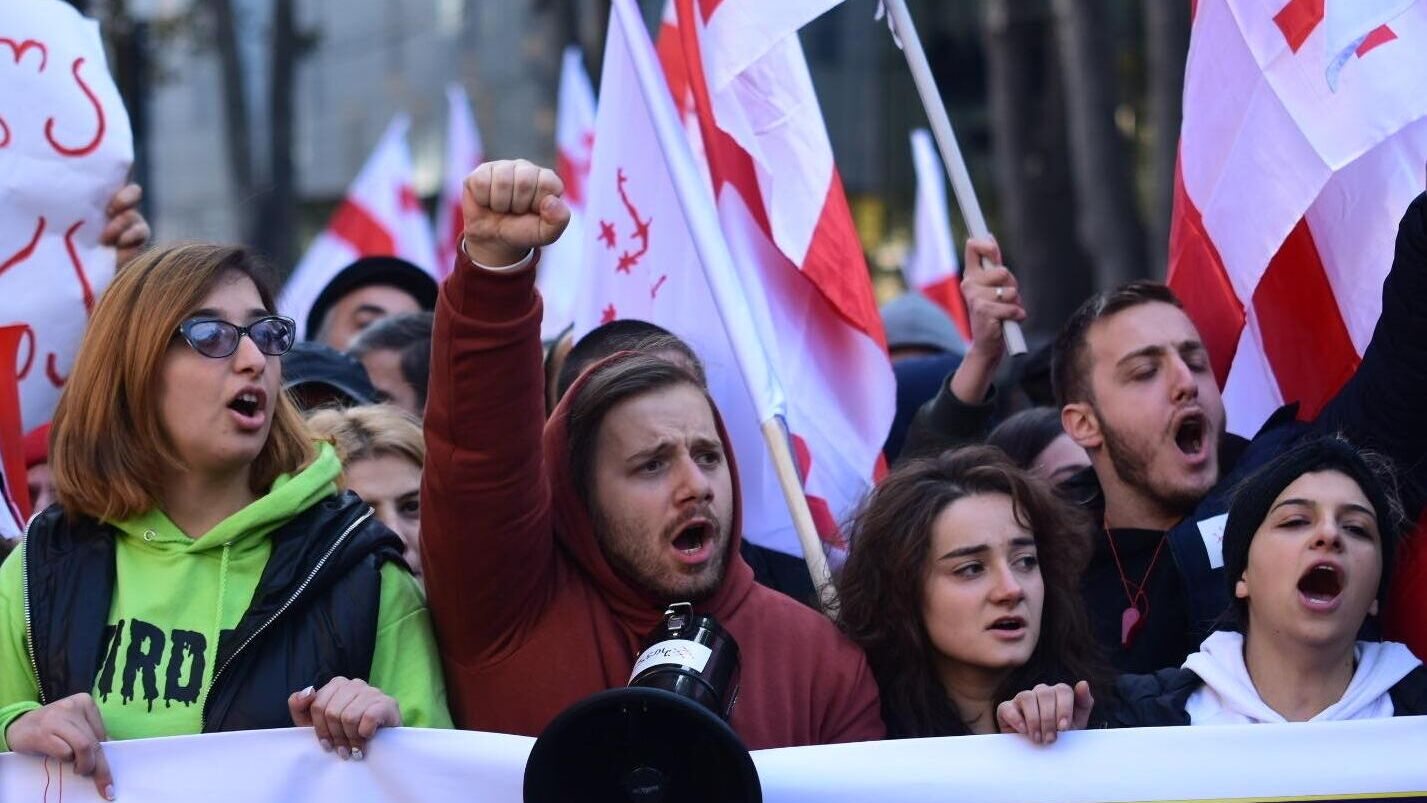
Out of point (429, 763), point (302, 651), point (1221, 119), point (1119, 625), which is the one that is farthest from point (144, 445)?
point (1221, 119)

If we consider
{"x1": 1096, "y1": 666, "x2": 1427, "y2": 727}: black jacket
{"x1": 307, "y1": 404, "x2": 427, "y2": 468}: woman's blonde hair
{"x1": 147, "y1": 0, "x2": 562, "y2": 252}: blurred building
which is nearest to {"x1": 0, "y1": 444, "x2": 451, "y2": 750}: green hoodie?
{"x1": 307, "y1": 404, "x2": 427, "y2": 468}: woman's blonde hair

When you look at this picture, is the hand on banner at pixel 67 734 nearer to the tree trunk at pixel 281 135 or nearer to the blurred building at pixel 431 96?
the tree trunk at pixel 281 135

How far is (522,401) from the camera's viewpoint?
129 inches

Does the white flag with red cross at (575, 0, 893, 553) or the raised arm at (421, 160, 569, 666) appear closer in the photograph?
the raised arm at (421, 160, 569, 666)

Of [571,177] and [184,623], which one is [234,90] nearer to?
[571,177]

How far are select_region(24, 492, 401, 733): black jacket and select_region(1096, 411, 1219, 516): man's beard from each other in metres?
1.76

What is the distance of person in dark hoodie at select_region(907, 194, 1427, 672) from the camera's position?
12.5 feet

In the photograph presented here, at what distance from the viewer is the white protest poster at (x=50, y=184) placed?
181 inches

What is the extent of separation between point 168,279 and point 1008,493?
1.50m

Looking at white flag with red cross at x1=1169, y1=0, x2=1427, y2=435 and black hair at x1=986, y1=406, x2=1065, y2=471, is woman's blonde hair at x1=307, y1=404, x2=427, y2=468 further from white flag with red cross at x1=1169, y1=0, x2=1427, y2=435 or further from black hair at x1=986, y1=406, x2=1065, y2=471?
white flag with red cross at x1=1169, y1=0, x2=1427, y2=435

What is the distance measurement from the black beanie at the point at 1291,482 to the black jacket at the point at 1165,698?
190 mm

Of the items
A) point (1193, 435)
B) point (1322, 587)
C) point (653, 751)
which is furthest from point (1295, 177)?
point (653, 751)

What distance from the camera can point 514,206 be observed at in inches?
124

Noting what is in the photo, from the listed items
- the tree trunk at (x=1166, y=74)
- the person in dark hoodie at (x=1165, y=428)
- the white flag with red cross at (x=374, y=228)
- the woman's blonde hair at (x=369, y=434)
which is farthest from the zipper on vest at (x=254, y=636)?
the tree trunk at (x=1166, y=74)
